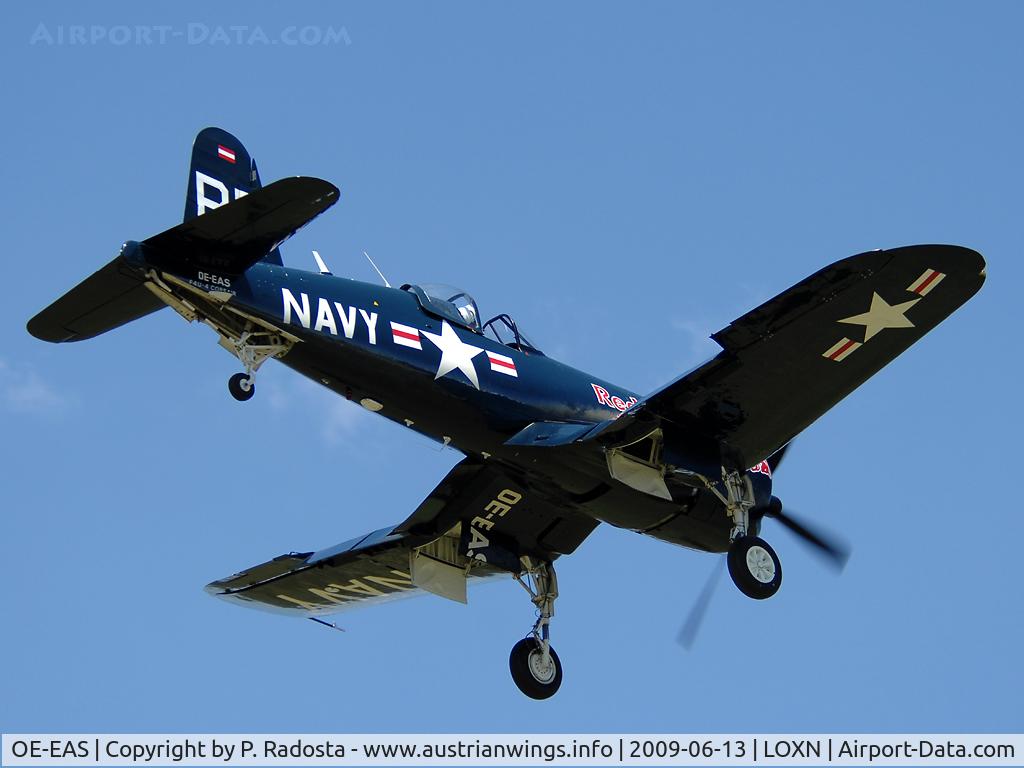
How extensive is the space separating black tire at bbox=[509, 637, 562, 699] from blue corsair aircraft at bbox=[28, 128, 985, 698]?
2 cm

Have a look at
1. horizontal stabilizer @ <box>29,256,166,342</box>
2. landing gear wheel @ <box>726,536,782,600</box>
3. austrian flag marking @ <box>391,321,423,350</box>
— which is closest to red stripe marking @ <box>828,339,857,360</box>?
landing gear wheel @ <box>726,536,782,600</box>

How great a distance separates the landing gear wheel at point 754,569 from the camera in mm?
18859

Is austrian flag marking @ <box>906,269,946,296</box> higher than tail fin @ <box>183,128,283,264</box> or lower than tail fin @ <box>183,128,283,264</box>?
lower

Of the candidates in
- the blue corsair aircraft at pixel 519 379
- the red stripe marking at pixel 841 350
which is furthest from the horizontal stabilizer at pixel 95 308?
the red stripe marking at pixel 841 350

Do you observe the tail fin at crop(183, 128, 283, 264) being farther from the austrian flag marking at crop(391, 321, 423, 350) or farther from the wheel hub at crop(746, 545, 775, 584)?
the wheel hub at crop(746, 545, 775, 584)

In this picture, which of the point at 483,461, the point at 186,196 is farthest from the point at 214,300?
the point at 483,461

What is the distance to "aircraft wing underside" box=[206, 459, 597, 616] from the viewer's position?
2091cm

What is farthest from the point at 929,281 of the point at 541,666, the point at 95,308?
the point at 95,308

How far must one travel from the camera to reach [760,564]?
19.0 meters

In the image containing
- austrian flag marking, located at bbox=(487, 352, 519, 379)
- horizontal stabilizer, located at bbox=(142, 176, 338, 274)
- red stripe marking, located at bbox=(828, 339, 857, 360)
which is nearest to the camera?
horizontal stabilizer, located at bbox=(142, 176, 338, 274)

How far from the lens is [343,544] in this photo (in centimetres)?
2247

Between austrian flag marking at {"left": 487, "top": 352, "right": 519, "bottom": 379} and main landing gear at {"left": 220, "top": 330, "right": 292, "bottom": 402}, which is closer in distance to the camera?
main landing gear at {"left": 220, "top": 330, "right": 292, "bottom": 402}

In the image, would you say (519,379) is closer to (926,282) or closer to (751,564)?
(751,564)

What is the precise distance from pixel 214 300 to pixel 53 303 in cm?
175
